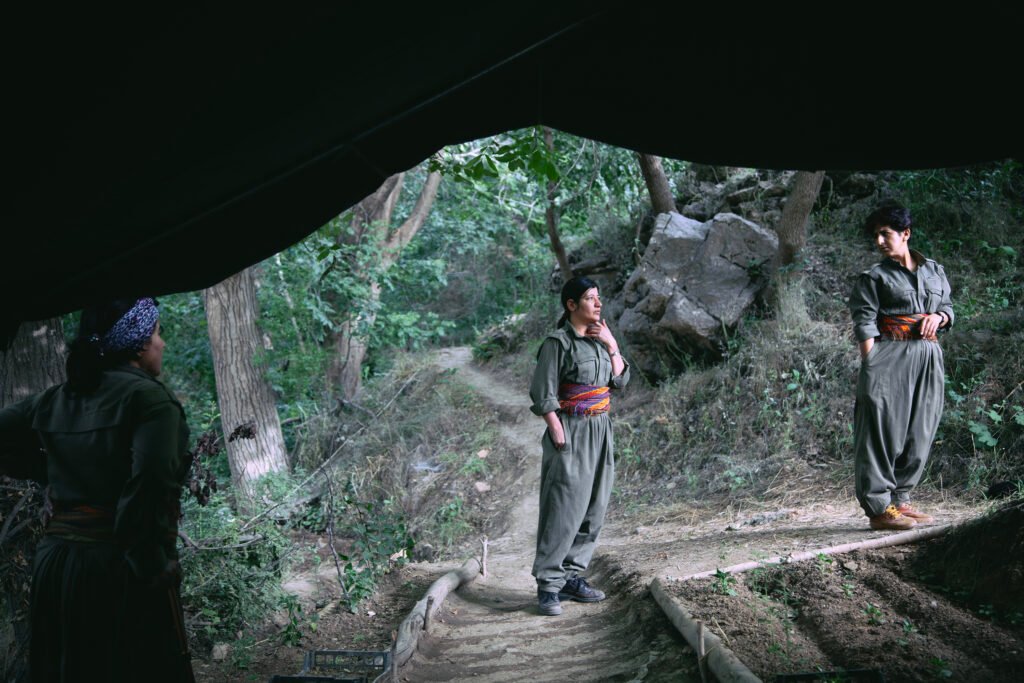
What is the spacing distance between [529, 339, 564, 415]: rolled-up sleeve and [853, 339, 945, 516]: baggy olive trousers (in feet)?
7.10

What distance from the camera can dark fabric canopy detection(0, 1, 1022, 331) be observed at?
1.81 m

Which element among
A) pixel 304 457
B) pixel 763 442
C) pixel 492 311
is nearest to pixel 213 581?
pixel 763 442

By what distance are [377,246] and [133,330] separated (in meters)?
9.85

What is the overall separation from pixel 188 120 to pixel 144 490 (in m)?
1.23

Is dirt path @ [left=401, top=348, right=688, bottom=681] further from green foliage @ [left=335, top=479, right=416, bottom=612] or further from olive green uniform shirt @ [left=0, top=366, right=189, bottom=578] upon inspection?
olive green uniform shirt @ [left=0, top=366, right=189, bottom=578]

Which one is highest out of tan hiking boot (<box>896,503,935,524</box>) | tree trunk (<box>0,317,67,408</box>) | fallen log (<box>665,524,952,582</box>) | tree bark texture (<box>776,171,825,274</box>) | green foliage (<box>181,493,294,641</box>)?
tree bark texture (<box>776,171,825,274</box>)

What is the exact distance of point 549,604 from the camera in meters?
5.00

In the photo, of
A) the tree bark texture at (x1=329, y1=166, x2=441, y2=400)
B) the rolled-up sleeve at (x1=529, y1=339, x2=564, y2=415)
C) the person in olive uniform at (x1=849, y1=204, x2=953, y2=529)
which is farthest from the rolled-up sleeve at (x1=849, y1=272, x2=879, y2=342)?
the tree bark texture at (x1=329, y1=166, x2=441, y2=400)

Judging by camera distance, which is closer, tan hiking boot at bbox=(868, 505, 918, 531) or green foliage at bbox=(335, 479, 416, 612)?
tan hiking boot at bbox=(868, 505, 918, 531)

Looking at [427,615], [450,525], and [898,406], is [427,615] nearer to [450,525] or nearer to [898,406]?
[898,406]

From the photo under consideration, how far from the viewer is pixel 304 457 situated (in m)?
11.9

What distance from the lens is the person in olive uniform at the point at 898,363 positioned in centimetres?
520

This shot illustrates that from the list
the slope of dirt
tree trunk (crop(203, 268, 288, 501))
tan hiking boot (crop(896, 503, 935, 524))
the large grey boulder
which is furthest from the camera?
tree trunk (crop(203, 268, 288, 501))

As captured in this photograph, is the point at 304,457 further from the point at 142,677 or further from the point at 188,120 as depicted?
the point at 188,120
